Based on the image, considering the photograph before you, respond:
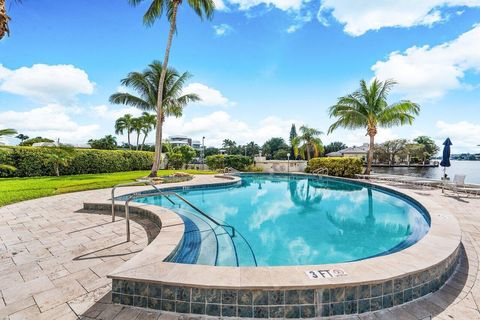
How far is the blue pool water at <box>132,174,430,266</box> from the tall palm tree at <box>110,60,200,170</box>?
849cm

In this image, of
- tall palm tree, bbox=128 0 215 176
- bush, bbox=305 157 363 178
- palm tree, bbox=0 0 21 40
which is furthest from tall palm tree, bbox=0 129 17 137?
bush, bbox=305 157 363 178

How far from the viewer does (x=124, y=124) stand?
116 feet

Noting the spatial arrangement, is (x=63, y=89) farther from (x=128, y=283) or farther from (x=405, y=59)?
(x=405, y=59)

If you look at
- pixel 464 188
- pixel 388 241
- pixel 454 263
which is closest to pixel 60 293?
pixel 454 263

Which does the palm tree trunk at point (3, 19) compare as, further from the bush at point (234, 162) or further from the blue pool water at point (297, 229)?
the bush at point (234, 162)

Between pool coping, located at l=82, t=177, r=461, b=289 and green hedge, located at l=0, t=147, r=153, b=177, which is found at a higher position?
green hedge, located at l=0, t=147, r=153, b=177

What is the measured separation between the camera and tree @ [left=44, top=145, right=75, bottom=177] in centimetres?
1430

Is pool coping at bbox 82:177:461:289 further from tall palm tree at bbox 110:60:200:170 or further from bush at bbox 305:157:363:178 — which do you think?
bush at bbox 305:157:363:178

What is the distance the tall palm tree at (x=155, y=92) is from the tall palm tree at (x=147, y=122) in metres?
13.8

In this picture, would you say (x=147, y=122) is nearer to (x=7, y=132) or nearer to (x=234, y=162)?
(x=234, y=162)

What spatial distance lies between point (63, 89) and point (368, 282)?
1677cm

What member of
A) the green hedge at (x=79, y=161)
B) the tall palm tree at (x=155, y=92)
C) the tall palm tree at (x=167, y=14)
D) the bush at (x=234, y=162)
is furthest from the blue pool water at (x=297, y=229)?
the bush at (x=234, y=162)

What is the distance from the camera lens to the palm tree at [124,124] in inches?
1366

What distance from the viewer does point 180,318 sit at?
2.28 meters
